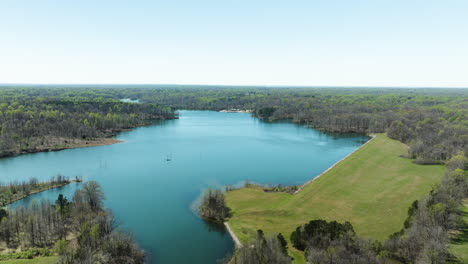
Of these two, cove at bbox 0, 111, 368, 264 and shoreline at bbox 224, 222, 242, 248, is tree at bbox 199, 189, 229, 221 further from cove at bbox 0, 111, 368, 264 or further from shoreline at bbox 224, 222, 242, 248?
shoreline at bbox 224, 222, 242, 248

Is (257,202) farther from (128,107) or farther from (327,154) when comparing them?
(128,107)

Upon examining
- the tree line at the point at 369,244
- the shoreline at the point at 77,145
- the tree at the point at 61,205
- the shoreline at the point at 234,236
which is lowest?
the shoreline at the point at 234,236

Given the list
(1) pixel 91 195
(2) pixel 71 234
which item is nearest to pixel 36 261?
(2) pixel 71 234

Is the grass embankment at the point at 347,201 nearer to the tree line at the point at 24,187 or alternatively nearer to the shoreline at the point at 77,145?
the tree line at the point at 24,187

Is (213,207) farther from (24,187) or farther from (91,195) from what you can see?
(24,187)

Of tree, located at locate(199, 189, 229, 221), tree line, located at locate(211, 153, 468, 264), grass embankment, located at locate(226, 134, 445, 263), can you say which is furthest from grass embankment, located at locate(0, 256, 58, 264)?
grass embankment, located at locate(226, 134, 445, 263)

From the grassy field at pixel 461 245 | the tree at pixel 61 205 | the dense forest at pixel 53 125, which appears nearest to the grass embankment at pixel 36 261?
the tree at pixel 61 205
